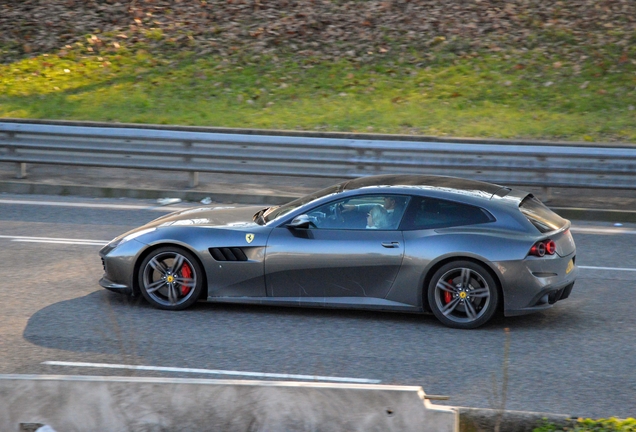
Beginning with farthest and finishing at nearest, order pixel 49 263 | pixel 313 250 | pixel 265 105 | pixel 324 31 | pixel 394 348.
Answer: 1. pixel 324 31
2. pixel 265 105
3. pixel 49 263
4. pixel 313 250
5. pixel 394 348

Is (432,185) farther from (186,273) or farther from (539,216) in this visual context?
(186,273)

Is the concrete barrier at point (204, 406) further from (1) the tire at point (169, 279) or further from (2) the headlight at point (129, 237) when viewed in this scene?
(2) the headlight at point (129, 237)

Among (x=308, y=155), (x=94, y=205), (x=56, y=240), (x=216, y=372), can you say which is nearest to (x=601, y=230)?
(x=308, y=155)

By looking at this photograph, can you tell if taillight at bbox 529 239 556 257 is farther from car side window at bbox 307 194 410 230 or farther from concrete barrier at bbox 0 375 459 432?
concrete barrier at bbox 0 375 459 432

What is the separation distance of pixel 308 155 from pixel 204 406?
8.45 meters

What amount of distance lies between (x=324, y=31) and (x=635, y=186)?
936cm

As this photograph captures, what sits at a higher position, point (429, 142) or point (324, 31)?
point (324, 31)

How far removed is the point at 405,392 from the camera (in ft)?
14.4

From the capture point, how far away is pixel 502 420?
183 inches

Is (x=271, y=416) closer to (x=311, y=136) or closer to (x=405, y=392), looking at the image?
(x=405, y=392)

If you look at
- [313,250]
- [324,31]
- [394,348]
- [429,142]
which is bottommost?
[394,348]

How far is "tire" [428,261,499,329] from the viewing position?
7.01 m

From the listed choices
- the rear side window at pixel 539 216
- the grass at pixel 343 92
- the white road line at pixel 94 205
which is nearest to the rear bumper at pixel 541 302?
the rear side window at pixel 539 216

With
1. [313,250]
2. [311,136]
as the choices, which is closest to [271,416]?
[313,250]
